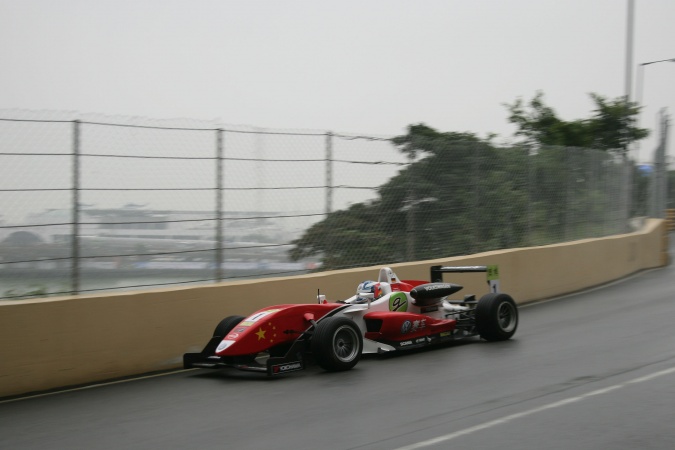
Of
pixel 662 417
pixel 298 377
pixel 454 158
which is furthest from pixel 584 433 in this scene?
pixel 454 158

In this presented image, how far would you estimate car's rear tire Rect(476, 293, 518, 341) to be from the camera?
33.1ft

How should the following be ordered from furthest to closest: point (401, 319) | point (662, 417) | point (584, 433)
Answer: point (401, 319) → point (662, 417) → point (584, 433)

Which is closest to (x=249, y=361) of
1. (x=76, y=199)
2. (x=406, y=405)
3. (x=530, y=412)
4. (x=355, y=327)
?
(x=355, y=327)

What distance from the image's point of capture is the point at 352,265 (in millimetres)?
11680

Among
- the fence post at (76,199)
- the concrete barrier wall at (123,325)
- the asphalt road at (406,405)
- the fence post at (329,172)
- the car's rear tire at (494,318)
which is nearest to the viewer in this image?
the asphalt road at (406,405)

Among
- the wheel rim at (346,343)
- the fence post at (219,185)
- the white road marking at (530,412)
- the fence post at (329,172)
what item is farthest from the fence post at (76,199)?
the white road marking at (530,412)

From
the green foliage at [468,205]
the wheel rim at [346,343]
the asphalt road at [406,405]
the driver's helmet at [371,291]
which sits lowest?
the asphalt road at [406,405]

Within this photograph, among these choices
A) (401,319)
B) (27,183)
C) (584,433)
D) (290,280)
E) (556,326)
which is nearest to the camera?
(584,433)

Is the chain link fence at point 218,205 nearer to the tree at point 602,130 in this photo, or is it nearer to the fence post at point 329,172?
the fence post at point 329,172

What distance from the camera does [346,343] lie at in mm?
8719

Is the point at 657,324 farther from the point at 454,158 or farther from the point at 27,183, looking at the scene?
the point at 27,183

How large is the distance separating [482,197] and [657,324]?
4.00 m

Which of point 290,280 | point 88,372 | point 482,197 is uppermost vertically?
point 482,197

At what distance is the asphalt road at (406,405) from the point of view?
19.3 feet
